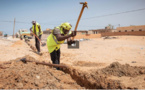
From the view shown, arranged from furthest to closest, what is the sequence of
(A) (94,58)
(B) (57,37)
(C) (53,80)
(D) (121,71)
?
(A) (94,58) → (D) (121,71) → (B) (57,37) → (C) (53,80)

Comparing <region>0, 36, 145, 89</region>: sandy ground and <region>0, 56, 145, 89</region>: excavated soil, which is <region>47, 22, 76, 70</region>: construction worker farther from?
<region>0, 36, 145, 89</region>: sandy ground

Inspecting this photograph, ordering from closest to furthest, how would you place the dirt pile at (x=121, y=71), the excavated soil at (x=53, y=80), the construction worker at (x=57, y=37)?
the excavated soil at (x=53, y=80), the construction worker at (x=57, y=37), the dirt pile at (x=121, y=71)

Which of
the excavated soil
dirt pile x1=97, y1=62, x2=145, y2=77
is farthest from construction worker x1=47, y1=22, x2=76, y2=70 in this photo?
dirt pile x1=97, y1=62, x2=145, y2=77

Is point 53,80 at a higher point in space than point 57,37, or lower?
lower

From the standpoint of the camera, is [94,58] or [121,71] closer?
[121,71]

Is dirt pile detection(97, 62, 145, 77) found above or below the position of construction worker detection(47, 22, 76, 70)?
below

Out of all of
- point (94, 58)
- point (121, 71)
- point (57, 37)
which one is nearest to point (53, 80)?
point (57, 37)

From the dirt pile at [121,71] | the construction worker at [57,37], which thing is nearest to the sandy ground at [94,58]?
the dirt pile at [121,71]

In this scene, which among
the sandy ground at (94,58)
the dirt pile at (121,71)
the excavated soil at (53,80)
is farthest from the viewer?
the dirt pile at (121,71)

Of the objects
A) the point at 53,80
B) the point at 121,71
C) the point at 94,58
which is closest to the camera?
the point at 53,80

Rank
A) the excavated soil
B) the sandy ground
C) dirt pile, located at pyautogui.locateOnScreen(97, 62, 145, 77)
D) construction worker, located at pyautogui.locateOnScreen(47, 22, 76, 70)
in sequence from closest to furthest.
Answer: the excavated soil < the sandy ground < construction worker, located at pyautogui.locateOnScreen(47, 22, 76, 70) < dirt pile, located at pyautogui.locateOnScreen(97, 62, 145, 77)

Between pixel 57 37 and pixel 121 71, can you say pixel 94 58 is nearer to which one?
pixel 121 71

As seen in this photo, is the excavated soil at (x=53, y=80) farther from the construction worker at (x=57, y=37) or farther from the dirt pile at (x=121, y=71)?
the construction worker at (x=57, y=37)

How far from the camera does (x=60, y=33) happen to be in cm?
341
